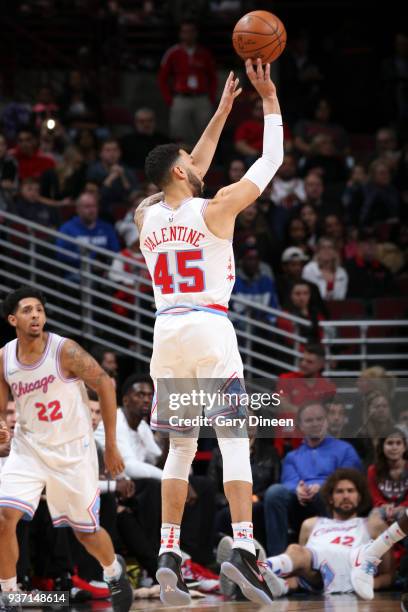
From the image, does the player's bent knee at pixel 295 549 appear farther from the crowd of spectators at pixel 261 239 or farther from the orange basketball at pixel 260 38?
the orange basketball at pixel 260 38

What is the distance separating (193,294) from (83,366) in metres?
1.32

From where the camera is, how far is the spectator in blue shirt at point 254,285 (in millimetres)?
13412

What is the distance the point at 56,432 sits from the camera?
8.34 meters

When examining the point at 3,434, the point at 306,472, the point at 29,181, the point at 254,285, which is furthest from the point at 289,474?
the point at 29,181

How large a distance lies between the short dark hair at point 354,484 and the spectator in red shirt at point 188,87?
24.3 feet

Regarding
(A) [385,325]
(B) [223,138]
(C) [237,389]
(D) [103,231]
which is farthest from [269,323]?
(C) [237,389]

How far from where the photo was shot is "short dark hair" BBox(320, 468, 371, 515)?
10.2 m

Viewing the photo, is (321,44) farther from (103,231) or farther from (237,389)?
(237,389)

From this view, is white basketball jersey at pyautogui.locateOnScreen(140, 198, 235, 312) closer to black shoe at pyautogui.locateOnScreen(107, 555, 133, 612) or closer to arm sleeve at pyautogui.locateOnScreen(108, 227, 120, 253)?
black shoe at pyautogui.locateOnScreen(107, 555, 133, 612)

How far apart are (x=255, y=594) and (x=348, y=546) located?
125 inches

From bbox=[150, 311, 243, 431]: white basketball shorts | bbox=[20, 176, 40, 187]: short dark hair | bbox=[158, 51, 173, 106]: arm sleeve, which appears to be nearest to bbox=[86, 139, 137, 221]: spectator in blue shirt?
bbox=[20, 176, 40, 187]: short dark hair

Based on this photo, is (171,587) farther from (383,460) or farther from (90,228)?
(90,228)

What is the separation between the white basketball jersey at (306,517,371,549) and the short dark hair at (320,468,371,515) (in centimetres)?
14

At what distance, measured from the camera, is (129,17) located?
1988 cm
